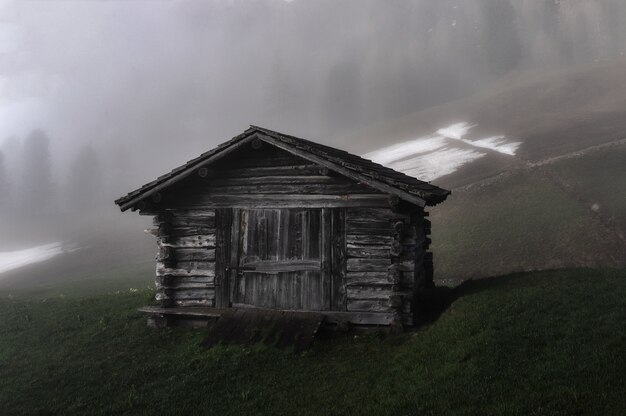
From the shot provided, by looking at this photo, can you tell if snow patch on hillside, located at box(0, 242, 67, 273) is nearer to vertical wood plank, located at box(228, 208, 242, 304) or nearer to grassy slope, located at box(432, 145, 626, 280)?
grassy slope, located at box(432, 145, 626, 280)

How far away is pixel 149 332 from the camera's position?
13.2m

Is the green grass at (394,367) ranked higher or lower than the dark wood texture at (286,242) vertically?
lower

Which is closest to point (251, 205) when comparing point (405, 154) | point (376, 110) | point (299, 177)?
point (299, 177)

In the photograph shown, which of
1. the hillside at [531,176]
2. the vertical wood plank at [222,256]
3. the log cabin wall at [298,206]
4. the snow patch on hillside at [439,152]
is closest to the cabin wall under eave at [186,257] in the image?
the log cabin wall at [298,206]

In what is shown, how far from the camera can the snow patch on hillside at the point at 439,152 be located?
51406mm

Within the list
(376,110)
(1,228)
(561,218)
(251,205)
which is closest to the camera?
(251,205)

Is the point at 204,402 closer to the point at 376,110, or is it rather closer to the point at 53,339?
the point at 53,339

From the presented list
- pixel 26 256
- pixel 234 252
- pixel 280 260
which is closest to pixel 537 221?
pixel 280 260

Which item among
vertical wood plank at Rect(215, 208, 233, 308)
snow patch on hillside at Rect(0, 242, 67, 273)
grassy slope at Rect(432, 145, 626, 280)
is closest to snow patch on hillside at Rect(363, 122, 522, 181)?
grassy slope at Rect(432, 145, 626, 280)

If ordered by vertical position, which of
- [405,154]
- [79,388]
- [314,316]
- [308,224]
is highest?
[405,154]

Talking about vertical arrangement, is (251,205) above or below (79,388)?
above

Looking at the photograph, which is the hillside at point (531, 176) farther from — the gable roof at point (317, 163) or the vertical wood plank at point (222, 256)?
the gable roof at point (317, 163)

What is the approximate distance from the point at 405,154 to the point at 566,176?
96.2 ft

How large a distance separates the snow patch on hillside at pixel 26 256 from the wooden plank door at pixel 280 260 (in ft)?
167
